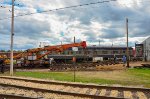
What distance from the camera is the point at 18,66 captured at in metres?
51.3

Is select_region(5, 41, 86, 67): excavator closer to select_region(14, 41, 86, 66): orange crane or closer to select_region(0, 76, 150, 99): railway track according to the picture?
select_region(14, 41, 86, 66): orange crane

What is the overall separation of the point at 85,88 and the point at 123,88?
7.51 feet

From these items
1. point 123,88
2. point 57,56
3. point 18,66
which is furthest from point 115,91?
point 57,56

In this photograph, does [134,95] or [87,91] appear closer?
[134,95]

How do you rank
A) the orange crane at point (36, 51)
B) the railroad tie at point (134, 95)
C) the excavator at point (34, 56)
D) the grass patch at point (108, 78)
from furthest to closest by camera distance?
the orange crane at point (36, 51), the excavator at point (34, 56), the grass patch at point (108, 78), the railroad tie at point (134, 95)

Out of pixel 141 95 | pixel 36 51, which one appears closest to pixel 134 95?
pixel 141 95

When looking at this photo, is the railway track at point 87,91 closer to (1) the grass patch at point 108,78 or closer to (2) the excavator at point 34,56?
(1) the grass patch at point 108,78

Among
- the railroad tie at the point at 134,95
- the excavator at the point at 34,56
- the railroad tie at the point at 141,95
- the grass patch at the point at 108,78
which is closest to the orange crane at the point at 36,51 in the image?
the excavator at the point at 34,56

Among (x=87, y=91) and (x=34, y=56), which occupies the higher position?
(x=34, y=56)

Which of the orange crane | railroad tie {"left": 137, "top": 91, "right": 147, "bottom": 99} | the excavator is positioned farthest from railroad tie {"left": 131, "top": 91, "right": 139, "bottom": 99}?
the orange crane

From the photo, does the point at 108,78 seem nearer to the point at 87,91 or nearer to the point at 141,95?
the point at 87,91

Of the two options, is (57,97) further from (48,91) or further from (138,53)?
(138,53)

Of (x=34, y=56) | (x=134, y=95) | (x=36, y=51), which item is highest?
(x=36, y=51)

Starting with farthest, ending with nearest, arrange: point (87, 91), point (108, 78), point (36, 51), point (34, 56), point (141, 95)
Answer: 1. point (36, 51)
2. point (34, 56)
3. point (108, 78)
4. point (87, 91)
5. point (141, 95)
